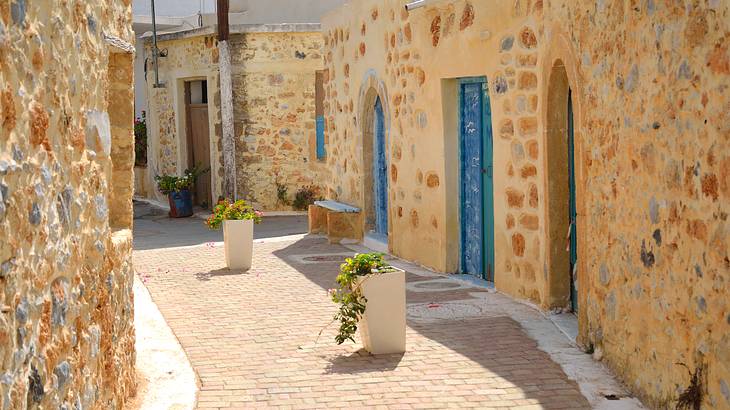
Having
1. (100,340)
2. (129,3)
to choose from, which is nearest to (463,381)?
(100,340)

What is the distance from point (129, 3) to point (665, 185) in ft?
10.2

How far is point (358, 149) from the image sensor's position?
12.7 metres

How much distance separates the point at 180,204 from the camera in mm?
17531

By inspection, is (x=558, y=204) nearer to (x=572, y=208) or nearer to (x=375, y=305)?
(x=572, y=208)

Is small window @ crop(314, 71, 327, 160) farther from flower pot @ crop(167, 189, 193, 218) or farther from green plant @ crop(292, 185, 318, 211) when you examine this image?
flower pot @ crop(167, 189, 193, 218)

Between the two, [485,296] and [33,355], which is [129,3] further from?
[485,296]

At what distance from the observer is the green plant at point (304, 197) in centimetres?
1728

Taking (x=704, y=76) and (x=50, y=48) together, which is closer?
(x=50, y=48)

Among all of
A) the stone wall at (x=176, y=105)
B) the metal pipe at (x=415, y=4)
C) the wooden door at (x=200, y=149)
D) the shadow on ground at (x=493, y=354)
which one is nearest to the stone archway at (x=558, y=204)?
the shadow on ground at (x=493, y=354)

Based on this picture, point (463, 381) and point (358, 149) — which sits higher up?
point (358, 149)

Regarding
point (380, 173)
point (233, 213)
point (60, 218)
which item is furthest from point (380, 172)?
point (60, 218)

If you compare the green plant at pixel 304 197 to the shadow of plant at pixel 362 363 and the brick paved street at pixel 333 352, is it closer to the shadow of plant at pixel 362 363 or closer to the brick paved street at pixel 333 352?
the brick paved street at pixel 333 352

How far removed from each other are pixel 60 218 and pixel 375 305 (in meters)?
3.03

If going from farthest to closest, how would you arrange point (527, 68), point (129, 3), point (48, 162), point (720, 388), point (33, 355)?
point (527, 68) < point (129, 3) < point (720, 388) < point (48, 162) < point (33, 355)
